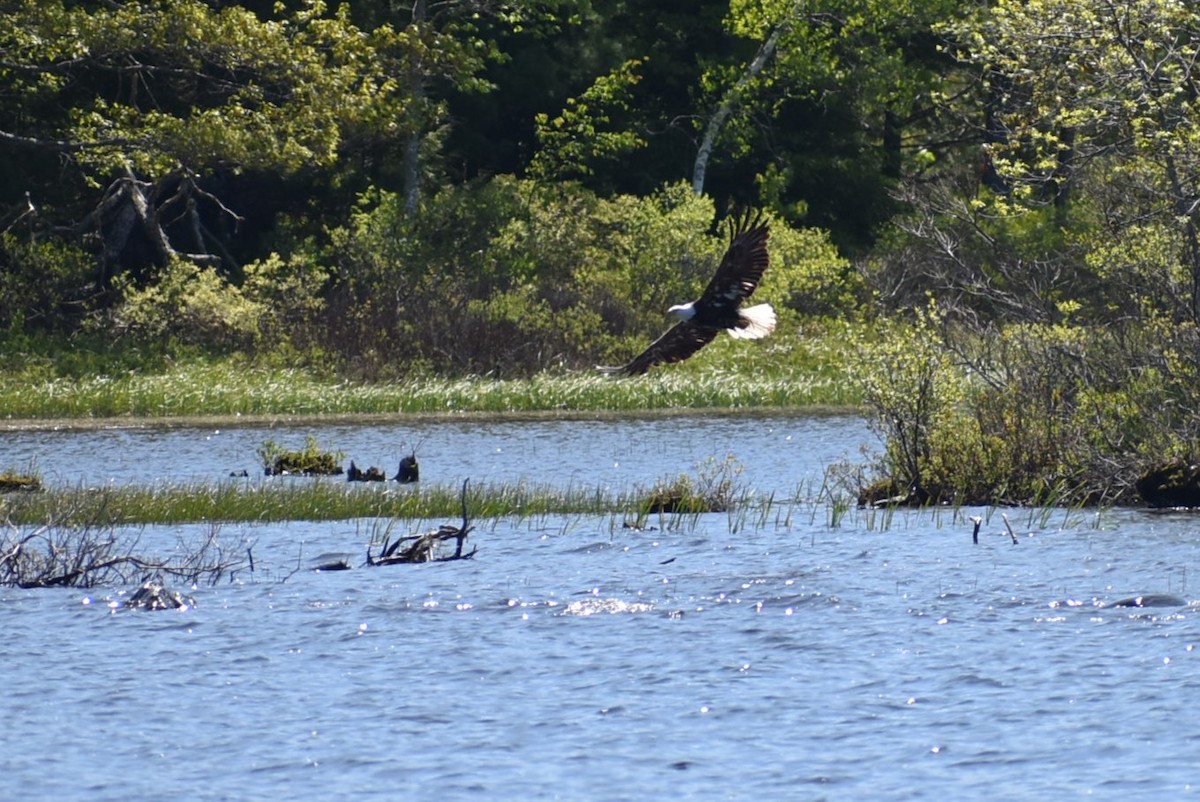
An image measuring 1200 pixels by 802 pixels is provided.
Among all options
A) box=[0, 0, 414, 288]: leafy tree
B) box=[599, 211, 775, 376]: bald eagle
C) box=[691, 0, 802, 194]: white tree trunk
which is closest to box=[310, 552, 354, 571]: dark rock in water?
box=[599, 211, 775, 376]: bald eagle

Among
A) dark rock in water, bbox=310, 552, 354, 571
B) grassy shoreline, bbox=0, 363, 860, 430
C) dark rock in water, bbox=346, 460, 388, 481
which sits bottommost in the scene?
grassy shoreline, bbox=0, 363, 860, 430

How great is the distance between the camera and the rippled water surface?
440 inches

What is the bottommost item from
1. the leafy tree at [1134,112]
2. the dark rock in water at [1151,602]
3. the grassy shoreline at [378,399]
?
the grassy shoreline at [378,399]

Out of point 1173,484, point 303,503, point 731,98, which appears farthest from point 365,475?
point 731,98

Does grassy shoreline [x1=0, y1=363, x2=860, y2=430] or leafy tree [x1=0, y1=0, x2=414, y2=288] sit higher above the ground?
leafy tree [x1=0, y1=0, x2=414, y2=288]

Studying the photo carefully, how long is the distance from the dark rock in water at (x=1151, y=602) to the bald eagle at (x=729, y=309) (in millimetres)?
3604

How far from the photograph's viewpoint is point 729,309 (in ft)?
55.4

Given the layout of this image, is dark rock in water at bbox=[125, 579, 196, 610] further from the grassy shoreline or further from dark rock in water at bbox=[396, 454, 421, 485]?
the grassy shoreline

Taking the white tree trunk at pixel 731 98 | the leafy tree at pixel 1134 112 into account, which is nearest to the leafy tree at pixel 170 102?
the white tree trunk at pixel 731 98

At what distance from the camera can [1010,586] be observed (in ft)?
54.3

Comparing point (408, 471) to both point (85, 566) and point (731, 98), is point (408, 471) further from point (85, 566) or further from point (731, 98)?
point (731, 98)

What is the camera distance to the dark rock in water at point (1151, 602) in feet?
50.8

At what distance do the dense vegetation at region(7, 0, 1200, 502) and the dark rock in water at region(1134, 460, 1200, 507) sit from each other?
10.1m

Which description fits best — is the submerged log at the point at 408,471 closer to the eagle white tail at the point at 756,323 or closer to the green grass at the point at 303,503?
the green grass at the point at 303,503
